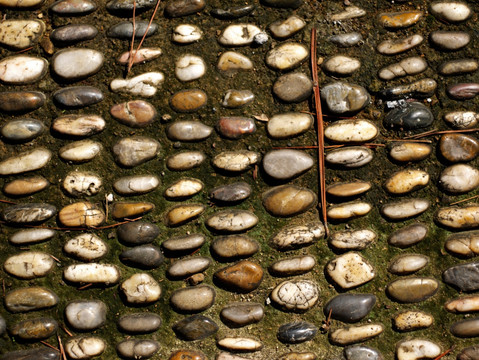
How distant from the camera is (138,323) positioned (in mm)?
1800

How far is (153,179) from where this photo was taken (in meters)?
1.81

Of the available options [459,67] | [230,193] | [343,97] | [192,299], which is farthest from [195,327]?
[459,67]

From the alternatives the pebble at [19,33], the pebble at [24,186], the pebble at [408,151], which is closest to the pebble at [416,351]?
the pebble at [408,151]

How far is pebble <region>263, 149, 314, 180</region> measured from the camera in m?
1.81

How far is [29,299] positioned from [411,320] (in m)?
1.61

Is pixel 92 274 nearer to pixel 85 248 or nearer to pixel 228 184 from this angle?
pixel 85 248

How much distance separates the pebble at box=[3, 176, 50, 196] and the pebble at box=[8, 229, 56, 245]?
0.16m

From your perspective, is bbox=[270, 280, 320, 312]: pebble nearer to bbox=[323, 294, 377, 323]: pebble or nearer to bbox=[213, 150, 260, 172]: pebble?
bbox=[323, 294, 377, 323]: pebble

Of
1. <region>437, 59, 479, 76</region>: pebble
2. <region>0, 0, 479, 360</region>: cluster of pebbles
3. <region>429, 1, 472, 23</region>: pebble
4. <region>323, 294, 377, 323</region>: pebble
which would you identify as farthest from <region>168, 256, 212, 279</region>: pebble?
<region>429, 1, 472, 23</region>: pebble

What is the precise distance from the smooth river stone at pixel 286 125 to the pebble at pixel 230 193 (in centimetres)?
26

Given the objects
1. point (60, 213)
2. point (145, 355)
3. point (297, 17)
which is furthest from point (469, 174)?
point (60, 213)

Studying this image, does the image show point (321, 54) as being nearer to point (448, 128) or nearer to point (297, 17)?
point (297, 17)

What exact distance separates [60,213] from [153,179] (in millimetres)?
420

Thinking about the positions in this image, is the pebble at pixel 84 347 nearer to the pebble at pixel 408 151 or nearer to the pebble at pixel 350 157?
the pebble at pixel 350 157
